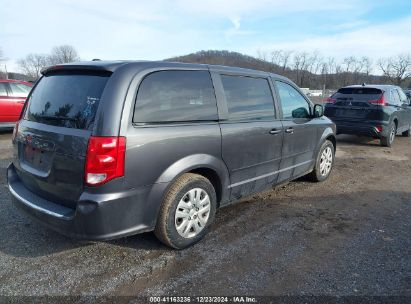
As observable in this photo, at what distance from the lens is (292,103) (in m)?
4.78

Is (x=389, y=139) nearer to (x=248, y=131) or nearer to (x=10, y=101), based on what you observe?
(x=248, y=131)

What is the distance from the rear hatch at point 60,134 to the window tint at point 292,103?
253cm

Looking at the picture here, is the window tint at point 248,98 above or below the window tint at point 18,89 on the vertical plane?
below

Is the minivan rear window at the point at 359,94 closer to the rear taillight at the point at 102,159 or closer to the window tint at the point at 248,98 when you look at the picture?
the window tint at the point at 248,98

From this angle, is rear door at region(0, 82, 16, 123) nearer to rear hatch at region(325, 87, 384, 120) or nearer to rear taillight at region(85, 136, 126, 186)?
rear taillight at region(85, 136, 126, 186)

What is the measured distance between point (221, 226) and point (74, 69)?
224 centimetres

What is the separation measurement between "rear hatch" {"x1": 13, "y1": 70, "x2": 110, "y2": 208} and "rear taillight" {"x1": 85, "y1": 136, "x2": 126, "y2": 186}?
7cm

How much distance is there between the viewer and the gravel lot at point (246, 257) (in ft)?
9.01

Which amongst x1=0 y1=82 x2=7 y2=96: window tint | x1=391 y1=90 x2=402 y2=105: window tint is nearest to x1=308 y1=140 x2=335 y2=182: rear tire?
x1=391 y1=90 x2=402 y2=105: window tint

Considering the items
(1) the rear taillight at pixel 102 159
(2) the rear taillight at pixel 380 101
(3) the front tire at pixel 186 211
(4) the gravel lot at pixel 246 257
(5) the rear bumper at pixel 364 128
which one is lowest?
(4) the gravel lot at pixel 246 257

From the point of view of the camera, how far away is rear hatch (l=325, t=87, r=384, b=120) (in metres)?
8.84

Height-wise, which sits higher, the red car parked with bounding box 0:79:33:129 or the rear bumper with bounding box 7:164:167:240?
the red car parked with bounding box 0:79:33:129

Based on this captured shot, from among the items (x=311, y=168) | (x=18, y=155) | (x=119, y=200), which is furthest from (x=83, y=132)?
(x=311, y=168)


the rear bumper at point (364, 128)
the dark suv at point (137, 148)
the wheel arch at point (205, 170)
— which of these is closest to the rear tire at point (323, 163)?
the dark suv at point (137, 148)
